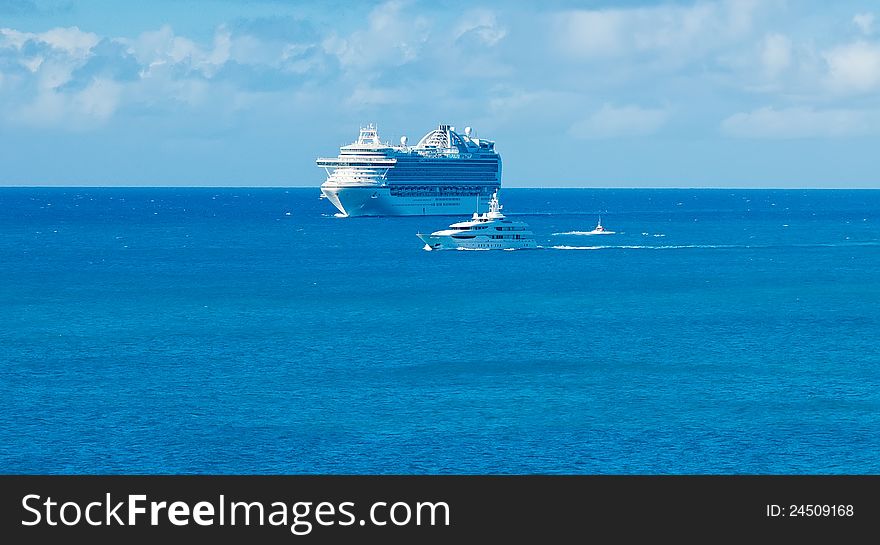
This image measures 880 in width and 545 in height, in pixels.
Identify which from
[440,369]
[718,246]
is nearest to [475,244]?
[718,246]

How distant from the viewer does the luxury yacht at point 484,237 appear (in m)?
136

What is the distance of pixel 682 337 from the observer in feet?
226

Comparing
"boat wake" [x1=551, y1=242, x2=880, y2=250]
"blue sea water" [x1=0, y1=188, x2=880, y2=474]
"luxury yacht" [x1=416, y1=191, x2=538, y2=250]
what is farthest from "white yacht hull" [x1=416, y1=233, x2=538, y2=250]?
"blue sea water" [x1=0, y1=188, x2=880, y2=474]

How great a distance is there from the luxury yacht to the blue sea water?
1687cm

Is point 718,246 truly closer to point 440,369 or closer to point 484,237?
point 484,237

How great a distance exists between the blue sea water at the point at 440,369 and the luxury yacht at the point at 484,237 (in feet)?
55.4

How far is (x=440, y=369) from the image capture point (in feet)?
189

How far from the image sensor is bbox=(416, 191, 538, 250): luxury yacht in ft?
446

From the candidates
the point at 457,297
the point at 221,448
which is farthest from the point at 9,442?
the point at 457,297

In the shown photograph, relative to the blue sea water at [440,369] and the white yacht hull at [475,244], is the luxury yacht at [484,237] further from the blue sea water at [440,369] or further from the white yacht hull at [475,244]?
the blue sea water at [440,369]

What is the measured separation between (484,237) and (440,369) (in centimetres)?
7934

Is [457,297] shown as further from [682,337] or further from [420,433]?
[420,433]

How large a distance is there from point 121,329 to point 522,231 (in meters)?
74.6

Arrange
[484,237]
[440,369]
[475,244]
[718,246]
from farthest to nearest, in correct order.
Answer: [718,246], [484,237], [475,244], [440,369]
